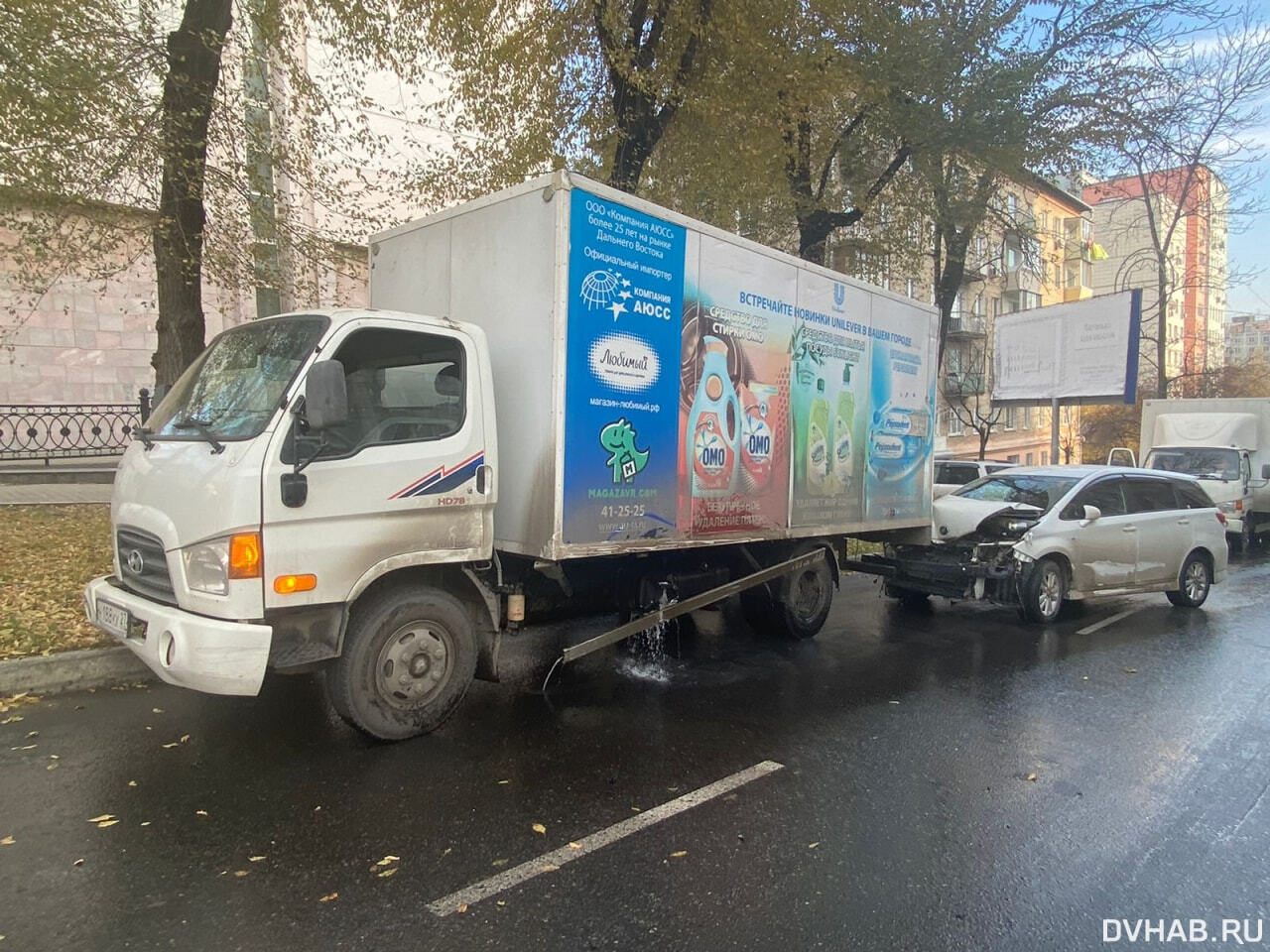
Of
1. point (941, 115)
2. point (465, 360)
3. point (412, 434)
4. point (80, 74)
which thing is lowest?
point (412, 434)

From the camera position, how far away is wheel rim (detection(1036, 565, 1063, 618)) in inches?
319

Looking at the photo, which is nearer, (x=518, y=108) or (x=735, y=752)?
(x=735, y=752)

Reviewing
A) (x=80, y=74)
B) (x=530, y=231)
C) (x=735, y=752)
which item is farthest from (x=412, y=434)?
(x=80, y=74)

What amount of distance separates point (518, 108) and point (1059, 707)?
1016 centimetres

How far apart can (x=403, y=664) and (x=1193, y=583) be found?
9614mm

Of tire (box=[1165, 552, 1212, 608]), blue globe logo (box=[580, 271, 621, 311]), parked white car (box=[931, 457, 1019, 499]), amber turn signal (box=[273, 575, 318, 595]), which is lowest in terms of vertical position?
tire (box=[1165, 552, 1212, 608])

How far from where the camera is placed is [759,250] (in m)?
5.95

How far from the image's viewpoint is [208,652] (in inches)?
148

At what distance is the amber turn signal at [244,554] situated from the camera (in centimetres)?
379

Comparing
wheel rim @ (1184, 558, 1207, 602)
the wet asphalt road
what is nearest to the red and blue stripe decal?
the wet asphalt road

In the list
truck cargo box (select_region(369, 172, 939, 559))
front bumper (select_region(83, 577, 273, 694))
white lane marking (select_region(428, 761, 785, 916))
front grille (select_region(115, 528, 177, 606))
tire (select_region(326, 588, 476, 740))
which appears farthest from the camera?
truck cargo box (select_region(369, 172, 939, 559))

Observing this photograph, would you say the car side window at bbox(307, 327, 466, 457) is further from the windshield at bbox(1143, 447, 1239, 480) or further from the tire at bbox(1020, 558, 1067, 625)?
the windshield at bbox(1143, 447, 1239, 480)

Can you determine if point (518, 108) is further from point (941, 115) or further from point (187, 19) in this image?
point (941, 115)

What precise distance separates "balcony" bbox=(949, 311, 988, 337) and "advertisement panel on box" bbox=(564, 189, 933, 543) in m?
30.9
